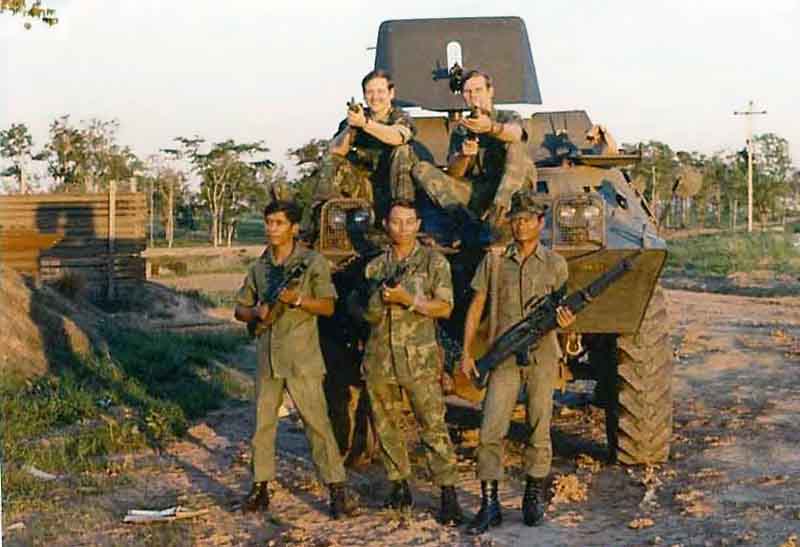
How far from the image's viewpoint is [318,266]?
5902 millimetres

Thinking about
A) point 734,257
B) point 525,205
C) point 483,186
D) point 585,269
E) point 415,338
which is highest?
point 483,186

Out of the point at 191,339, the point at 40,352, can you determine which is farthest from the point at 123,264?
the point at 40,352

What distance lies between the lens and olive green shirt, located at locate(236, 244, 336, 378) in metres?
5.88

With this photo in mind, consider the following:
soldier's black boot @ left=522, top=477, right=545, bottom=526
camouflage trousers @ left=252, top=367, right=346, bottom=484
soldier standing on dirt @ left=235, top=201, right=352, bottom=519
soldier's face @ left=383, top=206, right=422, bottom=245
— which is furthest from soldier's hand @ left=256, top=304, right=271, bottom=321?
soldier's black boot @ left=522, top=477, right=545, bottom=526

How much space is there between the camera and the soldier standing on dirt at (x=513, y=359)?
18.5ft

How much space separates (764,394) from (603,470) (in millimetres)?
3203

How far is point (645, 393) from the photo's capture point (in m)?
6.77

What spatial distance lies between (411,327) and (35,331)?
664 cm

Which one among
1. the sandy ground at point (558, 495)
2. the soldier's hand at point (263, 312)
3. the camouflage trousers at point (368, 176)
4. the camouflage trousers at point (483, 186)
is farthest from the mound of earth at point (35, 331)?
the camouflage trousers at point (483, 186)

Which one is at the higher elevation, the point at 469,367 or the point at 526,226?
the point at 526,226

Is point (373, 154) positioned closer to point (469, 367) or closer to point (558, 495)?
point (469, 367)

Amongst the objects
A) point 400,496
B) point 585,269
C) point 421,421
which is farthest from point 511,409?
point 585,269

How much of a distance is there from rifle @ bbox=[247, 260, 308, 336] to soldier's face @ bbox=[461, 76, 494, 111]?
136 centimetres

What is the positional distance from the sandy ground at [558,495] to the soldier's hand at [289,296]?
1.10 m
